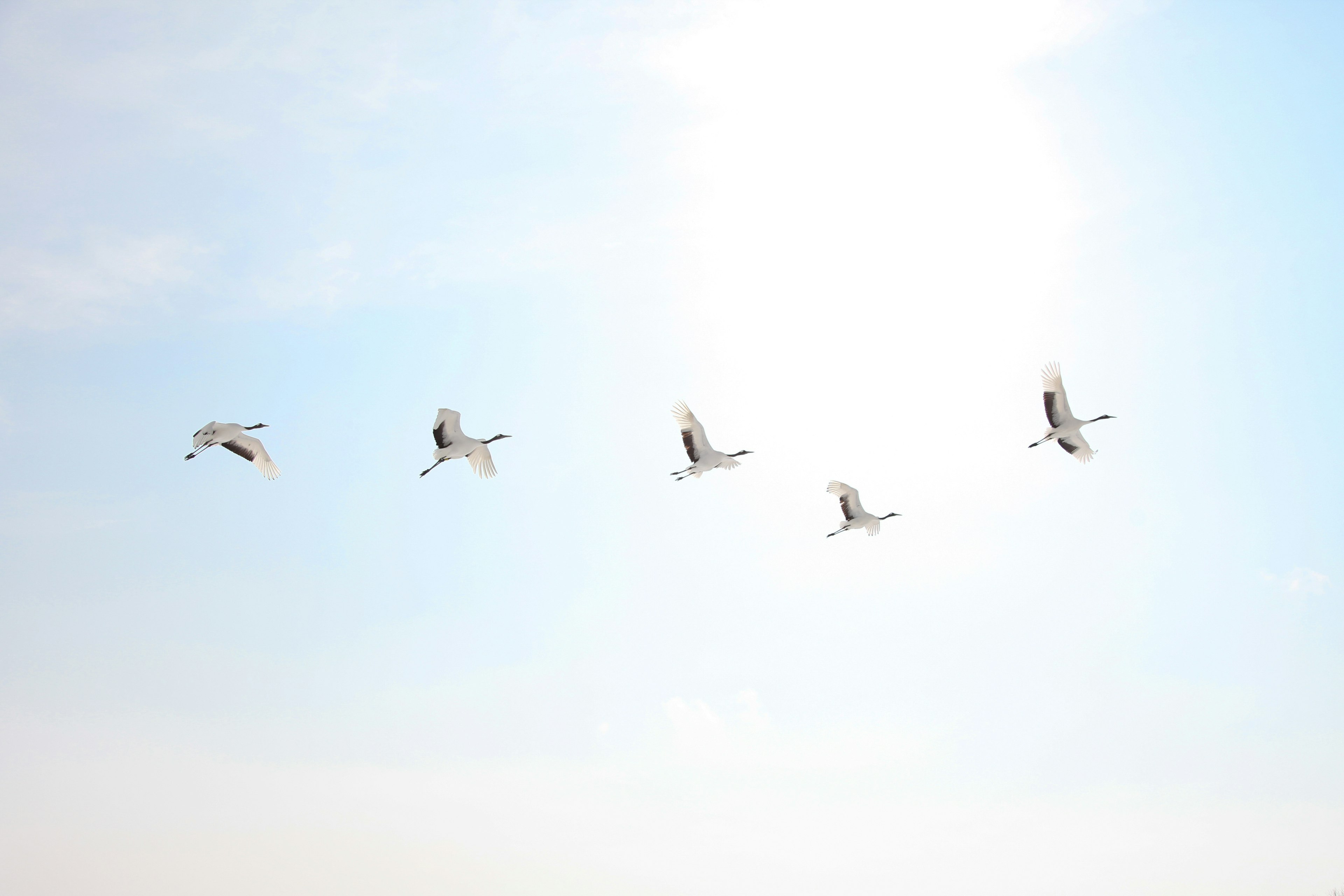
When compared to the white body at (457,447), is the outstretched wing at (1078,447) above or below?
below

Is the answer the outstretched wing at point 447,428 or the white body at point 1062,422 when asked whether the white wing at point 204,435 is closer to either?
the outstretched wing at point 447,428

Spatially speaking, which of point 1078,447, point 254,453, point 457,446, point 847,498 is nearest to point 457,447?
point 457,446

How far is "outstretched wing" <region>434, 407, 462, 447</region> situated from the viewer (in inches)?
1772

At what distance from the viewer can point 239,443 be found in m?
46.7

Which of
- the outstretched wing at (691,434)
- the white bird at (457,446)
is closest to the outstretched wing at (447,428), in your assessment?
the white bird at (457,446)

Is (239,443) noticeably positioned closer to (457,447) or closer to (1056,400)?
(457,447)

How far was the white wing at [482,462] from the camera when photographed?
47250 mm

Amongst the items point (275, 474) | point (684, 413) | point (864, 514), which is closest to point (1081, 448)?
point (864, 514)

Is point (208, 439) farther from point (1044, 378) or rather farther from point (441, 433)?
point (1044, 378)

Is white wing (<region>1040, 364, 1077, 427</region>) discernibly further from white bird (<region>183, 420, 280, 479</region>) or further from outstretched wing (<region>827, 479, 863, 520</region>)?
white bird (<region>183, 420, 280, 479</region>)

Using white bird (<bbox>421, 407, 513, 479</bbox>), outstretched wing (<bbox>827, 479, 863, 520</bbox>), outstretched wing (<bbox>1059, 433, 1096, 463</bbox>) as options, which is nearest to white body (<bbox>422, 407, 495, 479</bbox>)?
white bird (<bbox>421, 407, 513, 479</bbox>)

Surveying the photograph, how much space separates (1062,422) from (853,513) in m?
11.6

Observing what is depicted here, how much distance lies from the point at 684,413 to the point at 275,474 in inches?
742

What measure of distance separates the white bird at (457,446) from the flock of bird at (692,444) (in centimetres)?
2
